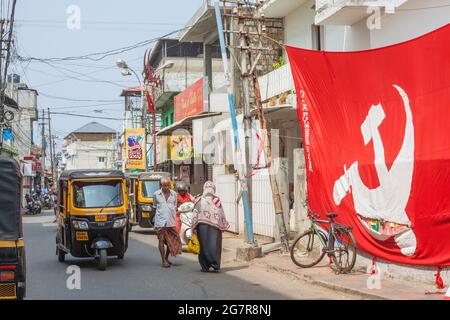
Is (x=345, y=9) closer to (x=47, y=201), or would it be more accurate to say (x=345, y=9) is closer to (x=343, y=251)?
(x=343, y=251)

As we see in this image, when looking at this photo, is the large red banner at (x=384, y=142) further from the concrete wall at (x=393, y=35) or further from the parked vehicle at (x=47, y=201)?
the parked vehicle at (x=47, y=201)

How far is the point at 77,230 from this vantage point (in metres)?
13.0

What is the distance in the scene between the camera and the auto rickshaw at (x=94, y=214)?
12977mm

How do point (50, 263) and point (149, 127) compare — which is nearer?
point (50, 263)

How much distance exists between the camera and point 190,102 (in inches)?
1168

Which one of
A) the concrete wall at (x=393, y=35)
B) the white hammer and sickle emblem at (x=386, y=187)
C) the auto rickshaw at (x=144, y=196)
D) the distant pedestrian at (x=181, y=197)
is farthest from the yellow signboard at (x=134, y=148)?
the white hammer and sickle emblem at (x=386, y=187)

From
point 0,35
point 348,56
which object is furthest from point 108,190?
point 0,35

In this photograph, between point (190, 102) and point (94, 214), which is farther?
point (190, 102)

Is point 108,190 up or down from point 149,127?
down

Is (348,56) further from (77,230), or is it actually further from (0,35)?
(0,35)

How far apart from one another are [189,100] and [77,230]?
1759 cm

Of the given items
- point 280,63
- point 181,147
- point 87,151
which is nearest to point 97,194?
point 280,63

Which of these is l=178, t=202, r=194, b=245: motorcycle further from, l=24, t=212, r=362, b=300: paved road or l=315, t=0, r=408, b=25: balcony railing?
l=315, t=0, r=408, b=25: balcony railing

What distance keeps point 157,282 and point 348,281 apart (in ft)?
11.0
